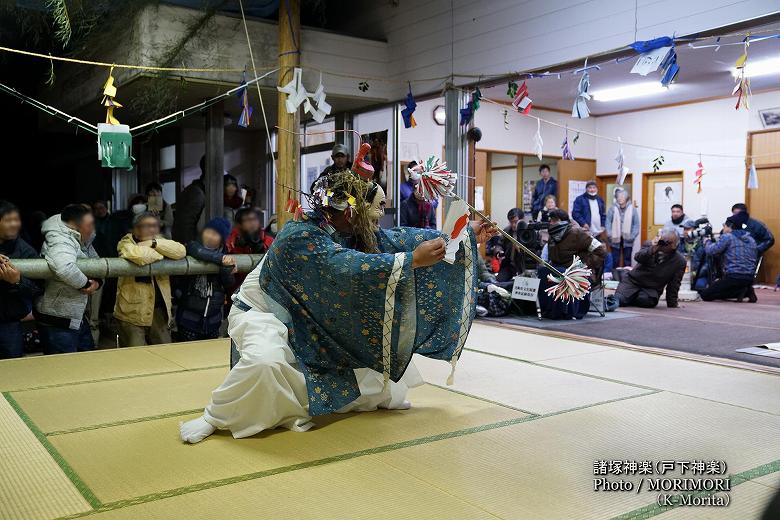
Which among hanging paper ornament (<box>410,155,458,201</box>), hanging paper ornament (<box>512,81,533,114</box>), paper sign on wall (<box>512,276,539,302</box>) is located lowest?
paper sign on wall (<box>512,276,539,302</box>)

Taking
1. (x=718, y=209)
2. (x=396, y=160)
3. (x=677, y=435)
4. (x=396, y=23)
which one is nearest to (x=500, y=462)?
(x=677, y=435)

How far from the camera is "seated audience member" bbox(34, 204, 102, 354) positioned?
4324mm

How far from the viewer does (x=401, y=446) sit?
2666 millimetres

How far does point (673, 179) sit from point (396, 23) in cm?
575

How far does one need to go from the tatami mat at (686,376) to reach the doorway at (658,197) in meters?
7.08

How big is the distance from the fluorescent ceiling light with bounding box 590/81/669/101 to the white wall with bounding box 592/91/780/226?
33.2 inches

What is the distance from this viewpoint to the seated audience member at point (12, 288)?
4098 mm

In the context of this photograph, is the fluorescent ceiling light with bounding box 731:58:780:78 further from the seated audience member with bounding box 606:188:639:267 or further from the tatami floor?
the tatami floor

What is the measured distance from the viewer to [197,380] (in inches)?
147

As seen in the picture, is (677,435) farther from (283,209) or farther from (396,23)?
(396,23)

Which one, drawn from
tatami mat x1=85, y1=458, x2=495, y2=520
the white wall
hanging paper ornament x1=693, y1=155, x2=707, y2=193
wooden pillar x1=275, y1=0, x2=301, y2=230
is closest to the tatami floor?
tatami mat x1=85, y1=458, x2=495, y2=520

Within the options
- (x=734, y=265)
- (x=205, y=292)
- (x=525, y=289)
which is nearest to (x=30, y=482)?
(x=205, y=292)

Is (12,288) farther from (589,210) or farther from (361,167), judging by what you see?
(589,210)

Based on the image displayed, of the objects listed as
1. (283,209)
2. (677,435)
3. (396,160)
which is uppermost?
(396,160)
